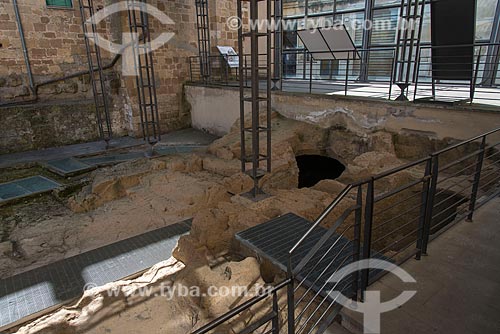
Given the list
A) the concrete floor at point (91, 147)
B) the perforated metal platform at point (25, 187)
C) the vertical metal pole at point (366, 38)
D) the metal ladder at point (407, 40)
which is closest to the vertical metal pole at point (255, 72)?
the metal ladder at point (407, 40)

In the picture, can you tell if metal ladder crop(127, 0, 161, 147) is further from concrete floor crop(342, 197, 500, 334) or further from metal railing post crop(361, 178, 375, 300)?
concrete floor crop(342, 197, 500, 334)

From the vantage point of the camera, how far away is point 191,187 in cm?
602

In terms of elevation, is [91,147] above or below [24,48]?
below

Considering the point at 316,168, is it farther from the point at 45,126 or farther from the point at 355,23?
the point at 45,126

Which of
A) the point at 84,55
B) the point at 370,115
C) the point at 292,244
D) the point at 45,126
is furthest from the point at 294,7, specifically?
the point at 292,244

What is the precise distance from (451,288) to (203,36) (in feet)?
33.7

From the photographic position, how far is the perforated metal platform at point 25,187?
5.98 metres

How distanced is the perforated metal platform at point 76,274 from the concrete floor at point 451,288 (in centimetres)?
260

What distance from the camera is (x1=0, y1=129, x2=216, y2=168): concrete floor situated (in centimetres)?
814

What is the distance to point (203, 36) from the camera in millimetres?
10875

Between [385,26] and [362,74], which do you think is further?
[362,74]

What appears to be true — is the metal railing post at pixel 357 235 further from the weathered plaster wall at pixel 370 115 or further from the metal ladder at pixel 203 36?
the metal ladder at pixel 203 36

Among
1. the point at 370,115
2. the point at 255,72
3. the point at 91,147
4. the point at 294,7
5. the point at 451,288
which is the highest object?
the point at 294,7

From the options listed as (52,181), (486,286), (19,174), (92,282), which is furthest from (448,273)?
(19,174)
